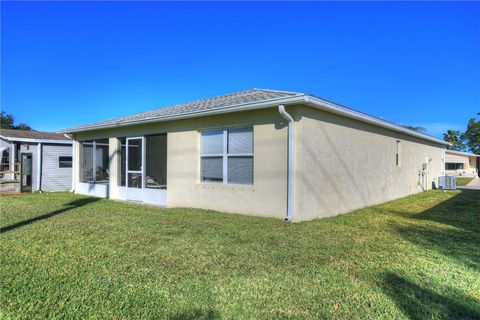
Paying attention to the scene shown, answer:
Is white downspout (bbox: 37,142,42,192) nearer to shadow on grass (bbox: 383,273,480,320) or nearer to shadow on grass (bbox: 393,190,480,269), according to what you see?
shadow on grass (bbox: 393,190,480,269)

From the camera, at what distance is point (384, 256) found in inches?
184

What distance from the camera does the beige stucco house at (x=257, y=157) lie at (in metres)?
7.40

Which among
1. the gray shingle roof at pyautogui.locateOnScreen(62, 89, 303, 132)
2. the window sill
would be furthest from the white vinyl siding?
the window sill

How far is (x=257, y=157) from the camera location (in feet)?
25.7

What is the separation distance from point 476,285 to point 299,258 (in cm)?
215

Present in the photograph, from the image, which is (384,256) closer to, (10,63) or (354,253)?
(354,253)

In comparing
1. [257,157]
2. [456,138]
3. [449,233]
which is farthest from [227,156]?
[456,138]

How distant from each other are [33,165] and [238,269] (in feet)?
53.3

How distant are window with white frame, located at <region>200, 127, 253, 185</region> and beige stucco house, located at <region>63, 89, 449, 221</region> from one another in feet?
0.09

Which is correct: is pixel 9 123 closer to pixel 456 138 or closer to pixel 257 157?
pixel 257 157

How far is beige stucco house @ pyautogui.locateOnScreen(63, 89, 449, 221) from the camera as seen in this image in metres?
7.40

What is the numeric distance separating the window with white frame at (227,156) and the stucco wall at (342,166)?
4.96ft

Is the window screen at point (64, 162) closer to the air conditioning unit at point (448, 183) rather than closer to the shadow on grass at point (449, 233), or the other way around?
the shadow on grass at point (449, 233)

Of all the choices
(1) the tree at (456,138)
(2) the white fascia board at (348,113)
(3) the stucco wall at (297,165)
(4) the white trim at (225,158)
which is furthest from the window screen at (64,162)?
(1) the tree at (456,138)
